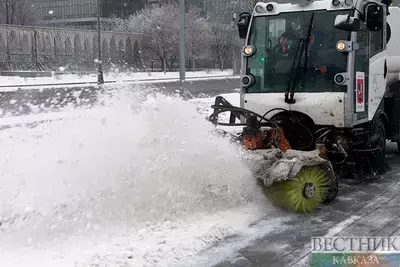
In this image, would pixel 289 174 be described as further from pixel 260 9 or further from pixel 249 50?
pixel 260 9

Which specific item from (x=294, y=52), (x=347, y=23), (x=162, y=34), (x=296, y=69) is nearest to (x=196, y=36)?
(x=162, y=34)

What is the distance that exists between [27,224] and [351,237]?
3.23 metres

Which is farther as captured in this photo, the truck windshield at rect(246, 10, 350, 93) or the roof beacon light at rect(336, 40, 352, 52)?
the truck windshield at rect(246, 10, 350, 93)

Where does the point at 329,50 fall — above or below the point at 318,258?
above

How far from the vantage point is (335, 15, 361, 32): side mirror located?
6.39 m

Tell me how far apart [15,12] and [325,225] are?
5594 cm

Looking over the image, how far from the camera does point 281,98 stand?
23.4 feet

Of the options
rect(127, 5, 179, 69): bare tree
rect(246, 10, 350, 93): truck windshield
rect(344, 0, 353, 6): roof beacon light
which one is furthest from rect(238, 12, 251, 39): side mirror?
rect(127, 5, 179, 69): bare tree

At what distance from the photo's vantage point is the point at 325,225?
18.2 ft

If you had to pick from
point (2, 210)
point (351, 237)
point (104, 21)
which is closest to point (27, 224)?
point (2, 210)

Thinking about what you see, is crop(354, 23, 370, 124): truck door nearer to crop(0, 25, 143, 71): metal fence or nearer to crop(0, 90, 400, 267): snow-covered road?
crop(0, 90, 400, 267): snow-covered road

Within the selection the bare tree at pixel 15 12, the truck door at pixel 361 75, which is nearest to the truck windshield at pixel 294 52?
the truck door at pixel 361 75

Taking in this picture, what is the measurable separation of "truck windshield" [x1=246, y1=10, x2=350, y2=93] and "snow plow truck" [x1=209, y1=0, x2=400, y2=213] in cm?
1

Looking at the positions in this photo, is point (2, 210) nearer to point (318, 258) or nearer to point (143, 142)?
point (143, 142)
